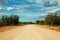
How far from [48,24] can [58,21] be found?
1727 millimetres

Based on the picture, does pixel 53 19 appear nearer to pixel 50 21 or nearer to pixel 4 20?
pixel 50 21

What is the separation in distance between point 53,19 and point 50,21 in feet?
2.20

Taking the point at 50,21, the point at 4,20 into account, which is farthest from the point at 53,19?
the point at 4,20

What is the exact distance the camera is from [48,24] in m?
25.3

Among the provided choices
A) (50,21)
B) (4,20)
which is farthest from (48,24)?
(4,20)

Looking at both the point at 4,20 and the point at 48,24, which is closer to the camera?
the point at 4,20

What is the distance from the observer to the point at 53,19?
2611 centimetres

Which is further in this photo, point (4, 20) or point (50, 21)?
point (50, 21)

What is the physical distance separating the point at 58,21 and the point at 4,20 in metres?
8.76

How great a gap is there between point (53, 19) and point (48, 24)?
1.53 metres

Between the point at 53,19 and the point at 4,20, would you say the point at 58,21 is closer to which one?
the point at 53,19

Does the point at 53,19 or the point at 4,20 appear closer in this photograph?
the point at 4,20

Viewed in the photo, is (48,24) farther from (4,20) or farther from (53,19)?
(4,20)

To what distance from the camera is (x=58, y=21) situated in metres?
24.8
